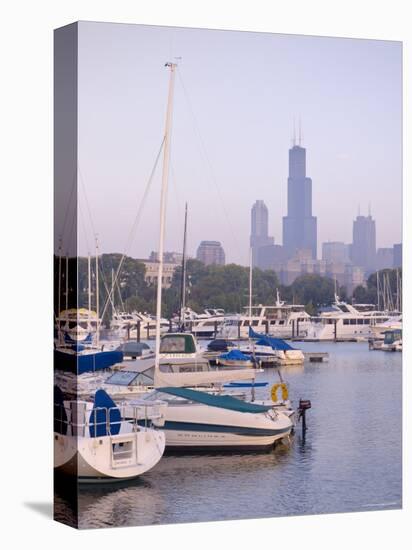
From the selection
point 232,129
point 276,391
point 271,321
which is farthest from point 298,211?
point 276,391

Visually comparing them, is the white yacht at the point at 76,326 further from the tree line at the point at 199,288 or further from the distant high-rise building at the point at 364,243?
the distant high-rise building at the point at 364,243

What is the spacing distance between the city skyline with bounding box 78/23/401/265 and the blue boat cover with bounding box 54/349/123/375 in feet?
3.27

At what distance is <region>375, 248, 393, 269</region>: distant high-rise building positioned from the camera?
57.8 feet

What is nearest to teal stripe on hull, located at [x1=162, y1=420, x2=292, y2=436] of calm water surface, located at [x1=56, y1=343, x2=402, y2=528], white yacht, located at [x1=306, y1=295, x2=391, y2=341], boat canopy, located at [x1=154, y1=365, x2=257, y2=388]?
calm water surface, located at [x1=56, y1=343, x2=402, y2=528]

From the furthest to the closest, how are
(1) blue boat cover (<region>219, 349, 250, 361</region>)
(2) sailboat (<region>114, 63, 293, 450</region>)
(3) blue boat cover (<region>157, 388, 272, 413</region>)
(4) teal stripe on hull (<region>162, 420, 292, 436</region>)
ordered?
(1) blue boat cover (<region>219, 349, 250, 361</region>), (3) blue boat cover (<region>157, 388, 272, 413</region>), (4) teal stripe on hull (<region>162, 420, 292, 436</region>), (2) sailboat (<region>114, 63, 293, 450</region>)

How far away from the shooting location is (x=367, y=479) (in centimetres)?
1700

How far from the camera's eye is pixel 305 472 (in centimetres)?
1675

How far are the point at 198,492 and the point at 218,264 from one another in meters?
2.27

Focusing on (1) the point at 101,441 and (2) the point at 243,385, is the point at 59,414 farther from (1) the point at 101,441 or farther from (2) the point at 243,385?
(2) the point at 243,385

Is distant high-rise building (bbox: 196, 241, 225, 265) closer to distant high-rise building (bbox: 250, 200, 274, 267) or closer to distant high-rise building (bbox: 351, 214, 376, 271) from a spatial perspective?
distant high-rise building (bbox: 250, 200, 274, 267)

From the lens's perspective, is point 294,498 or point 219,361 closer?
point 294,498

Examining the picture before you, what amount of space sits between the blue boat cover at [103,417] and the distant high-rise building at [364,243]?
3110mm

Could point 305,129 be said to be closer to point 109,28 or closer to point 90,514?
point 109,28

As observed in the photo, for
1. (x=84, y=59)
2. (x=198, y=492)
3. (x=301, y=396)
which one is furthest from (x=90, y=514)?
(x=84, y=59)
